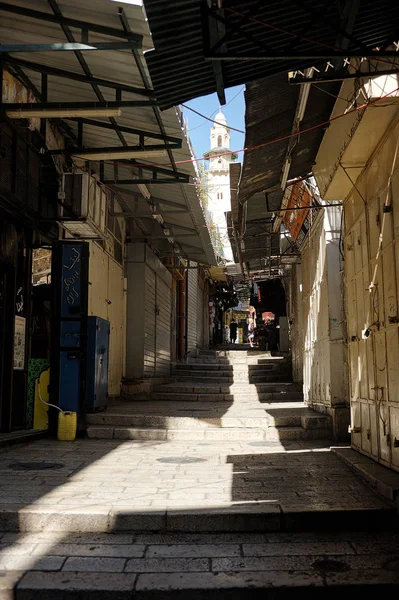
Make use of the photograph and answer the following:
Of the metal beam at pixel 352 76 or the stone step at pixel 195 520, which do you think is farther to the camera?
the stone step at pixel 195 520

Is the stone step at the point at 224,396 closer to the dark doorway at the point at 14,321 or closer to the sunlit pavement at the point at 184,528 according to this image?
the dark doorway at the point at 14,321

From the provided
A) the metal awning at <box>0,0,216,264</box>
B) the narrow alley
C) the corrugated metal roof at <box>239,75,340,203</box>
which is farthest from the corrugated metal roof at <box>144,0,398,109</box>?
the corrugated metal roof at <box>239,75,340,203</box>

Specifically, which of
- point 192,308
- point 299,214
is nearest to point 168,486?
point 299,214

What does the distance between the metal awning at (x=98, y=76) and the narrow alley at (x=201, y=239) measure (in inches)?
1.4

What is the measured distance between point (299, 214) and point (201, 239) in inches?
131

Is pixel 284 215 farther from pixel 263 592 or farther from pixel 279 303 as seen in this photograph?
pixel 279 303

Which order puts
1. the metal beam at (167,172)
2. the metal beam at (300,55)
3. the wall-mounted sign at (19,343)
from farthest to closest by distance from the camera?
1. the metal beam at (167,172)
2. the wall-mounted sign at (19,343)
3. the metal beam at (300,55)

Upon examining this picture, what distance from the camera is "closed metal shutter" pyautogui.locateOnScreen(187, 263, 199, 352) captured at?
22000 mm

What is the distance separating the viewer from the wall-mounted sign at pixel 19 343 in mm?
8453

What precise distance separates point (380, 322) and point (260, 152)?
11.0ft

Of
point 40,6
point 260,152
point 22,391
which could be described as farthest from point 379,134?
point 22,391

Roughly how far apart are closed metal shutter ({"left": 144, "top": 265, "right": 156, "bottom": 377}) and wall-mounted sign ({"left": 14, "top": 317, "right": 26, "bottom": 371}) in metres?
5.81

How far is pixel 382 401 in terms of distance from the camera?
5.88 metres

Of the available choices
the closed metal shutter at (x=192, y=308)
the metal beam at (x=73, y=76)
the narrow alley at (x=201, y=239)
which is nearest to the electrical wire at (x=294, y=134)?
the narrow alley at (x=201, y=239)
